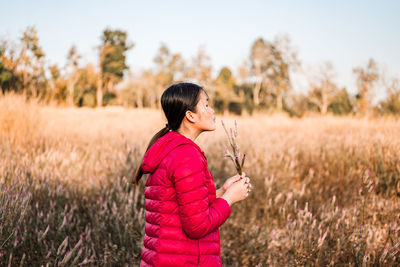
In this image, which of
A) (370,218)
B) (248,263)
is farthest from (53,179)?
(370,218)

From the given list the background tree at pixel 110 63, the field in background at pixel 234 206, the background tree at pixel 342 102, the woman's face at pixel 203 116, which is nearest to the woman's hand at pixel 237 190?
the woman's face at pixel 203 116

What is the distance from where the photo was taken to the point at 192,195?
4.42 ft

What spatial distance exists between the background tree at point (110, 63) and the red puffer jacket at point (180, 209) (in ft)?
123

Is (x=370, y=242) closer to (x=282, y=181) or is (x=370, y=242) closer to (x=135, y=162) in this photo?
(x=282, y=181)

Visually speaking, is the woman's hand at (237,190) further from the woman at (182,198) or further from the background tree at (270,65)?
the background tree at (270,65)

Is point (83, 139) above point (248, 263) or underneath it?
above

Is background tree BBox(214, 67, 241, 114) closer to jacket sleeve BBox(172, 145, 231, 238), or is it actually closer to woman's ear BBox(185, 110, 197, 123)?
woman's ear BBox(185, 110, 197, 123)

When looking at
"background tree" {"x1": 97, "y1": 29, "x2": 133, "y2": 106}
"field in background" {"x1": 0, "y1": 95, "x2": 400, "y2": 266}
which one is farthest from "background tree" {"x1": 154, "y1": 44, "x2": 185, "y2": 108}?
"field in background" {"x1": 0, "y1": 95, "x2": 400, "y2": 266}

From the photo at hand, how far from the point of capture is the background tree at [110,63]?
134 feet

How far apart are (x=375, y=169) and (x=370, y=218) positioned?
149cm

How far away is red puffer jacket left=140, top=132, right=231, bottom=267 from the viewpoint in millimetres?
1350

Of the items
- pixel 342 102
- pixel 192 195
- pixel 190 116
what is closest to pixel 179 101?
pixel 190 116

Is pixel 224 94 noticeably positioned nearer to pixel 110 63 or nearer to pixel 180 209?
pixel 110 63

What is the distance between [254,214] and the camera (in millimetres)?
3973
